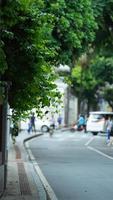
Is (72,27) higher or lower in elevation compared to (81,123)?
higher

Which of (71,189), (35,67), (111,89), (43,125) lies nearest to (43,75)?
(35,67)

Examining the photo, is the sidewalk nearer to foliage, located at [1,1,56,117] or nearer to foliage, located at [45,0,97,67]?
foliage, located at [1,1,56,117]

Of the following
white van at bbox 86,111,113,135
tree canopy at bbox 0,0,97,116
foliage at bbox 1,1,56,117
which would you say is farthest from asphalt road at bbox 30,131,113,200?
white van at bbox 86,111,113,135

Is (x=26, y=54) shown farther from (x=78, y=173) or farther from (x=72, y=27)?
(x=72, y=27)

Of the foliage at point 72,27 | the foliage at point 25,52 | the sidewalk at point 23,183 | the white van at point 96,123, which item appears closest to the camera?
the foliage at point 25,52

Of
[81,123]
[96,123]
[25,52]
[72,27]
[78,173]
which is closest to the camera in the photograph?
[25,52]

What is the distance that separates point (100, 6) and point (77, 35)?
3630 mm

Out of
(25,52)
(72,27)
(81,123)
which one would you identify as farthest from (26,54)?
(81,123)

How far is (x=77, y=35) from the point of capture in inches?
1064

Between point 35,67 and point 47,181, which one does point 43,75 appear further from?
point 47,181

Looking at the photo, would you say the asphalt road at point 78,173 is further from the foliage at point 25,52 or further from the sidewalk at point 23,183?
the foliage at point 25,52

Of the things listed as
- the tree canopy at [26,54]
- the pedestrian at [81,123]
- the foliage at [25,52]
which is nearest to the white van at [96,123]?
the pedestrian at [81,123]

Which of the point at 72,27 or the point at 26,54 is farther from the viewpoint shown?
the point at 72,27

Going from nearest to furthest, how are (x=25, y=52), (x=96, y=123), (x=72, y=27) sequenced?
(x=25, y=52), (x=72, y=27), (x=96, y=123)
